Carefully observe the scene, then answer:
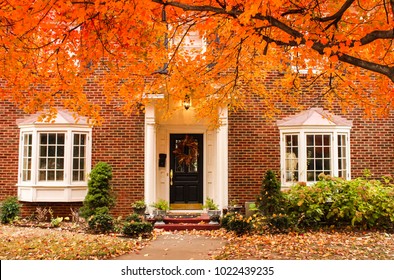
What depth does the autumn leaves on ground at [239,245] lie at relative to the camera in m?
6.94

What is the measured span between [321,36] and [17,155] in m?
9.37

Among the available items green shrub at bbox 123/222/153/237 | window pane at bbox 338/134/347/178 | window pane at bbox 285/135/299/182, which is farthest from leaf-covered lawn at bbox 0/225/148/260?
window pane at bbox 338/134/347/178

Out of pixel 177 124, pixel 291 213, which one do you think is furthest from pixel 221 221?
pixel 177 124

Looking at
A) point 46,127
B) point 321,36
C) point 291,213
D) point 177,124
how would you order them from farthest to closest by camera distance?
point 177,124
point 46,127
point 291,213
point 321,36

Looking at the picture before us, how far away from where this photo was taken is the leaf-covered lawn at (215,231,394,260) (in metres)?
7.00

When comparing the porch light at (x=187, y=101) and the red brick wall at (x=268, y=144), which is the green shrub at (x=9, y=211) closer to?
the porch light at (x=187, y=101)

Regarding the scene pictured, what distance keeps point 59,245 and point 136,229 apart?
6.18 ft

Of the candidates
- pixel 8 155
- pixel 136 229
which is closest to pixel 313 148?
A: pixel 136 229

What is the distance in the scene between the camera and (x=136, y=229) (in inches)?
355

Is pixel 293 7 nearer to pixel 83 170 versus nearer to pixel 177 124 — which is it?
pixel 177 124

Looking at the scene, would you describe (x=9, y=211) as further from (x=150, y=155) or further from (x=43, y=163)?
(x=150, y=155)

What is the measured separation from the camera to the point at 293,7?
694cm

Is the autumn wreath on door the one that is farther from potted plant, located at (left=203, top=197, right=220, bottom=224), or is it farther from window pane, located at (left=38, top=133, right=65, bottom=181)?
window pane, located at (left=38, top=133, right=65, bottom=181)

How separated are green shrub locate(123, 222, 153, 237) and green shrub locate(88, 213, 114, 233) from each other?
66 centimetres
